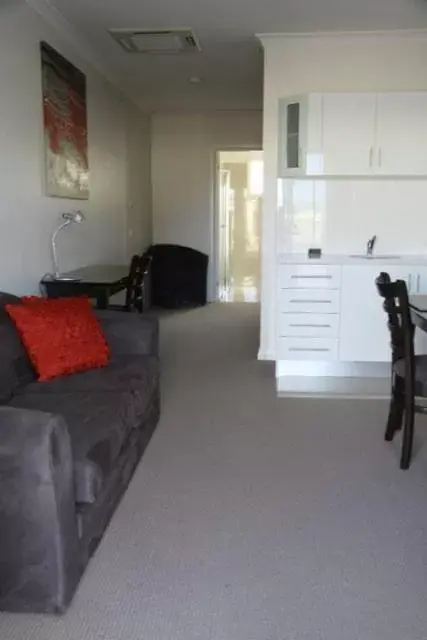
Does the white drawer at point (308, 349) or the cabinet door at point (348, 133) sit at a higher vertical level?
the cabinet door at point (348, 133)

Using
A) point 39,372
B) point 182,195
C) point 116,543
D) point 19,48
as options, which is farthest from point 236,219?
point 116,543

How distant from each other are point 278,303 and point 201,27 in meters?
2.17

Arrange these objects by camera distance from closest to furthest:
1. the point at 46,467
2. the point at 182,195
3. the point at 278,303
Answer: the point at 46,467 → the point at 278,303 → the point at 182,195

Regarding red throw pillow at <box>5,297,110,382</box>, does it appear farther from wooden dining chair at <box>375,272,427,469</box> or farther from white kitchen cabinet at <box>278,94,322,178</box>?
white kitchen cabinet at <box>278,94,322,178</box>

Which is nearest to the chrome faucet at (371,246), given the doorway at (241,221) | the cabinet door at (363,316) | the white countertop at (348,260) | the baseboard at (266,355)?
the white countertop at (348,260)

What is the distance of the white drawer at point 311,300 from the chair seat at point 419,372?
147cm

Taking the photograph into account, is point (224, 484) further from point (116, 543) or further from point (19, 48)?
point (19, 48)

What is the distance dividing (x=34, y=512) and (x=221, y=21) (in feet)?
13.1

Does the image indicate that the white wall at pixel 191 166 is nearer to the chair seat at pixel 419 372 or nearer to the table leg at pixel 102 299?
the table leg at pixel 102 299

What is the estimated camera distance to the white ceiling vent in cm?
503

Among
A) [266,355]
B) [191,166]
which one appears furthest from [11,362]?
[191,166]

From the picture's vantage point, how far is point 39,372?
3.13 metres

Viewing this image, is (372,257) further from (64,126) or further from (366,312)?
(64,126)

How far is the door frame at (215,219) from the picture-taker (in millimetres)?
8914
